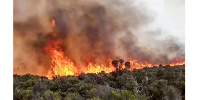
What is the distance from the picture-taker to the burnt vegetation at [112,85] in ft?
10.8

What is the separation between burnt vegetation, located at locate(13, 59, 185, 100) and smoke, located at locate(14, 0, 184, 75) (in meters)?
0.12

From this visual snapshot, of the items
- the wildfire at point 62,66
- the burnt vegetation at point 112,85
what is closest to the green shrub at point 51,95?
the burnt vegetation at point 112,85

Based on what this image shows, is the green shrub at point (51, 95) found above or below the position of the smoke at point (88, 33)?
below

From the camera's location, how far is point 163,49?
147 inches

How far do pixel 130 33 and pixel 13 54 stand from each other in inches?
46.1

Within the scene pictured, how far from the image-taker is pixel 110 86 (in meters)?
3.58

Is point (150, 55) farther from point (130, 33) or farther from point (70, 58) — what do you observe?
point (70, 58)

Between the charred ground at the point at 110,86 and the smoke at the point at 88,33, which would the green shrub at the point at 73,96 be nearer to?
the charred ground at the point at 110,86

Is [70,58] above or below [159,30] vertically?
below

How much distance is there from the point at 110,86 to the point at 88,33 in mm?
564

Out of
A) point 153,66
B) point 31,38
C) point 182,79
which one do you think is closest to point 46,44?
point 31,38

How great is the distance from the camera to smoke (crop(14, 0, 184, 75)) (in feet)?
10.7

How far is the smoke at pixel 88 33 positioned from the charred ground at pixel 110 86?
0.12m

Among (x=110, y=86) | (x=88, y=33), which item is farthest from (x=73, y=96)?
(x=88, y=33)
